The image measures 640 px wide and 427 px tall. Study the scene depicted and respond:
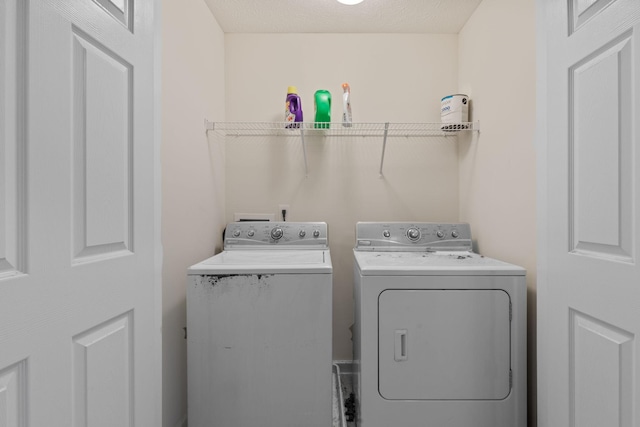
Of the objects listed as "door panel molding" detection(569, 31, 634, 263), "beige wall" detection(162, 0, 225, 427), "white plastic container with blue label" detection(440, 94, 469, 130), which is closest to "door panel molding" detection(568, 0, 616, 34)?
"door panel molding" detection(569, 31, 634, 263)

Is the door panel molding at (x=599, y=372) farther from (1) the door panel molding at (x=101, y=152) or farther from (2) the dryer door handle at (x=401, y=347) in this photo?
(1) the door panel molding at (x=101, y=152)

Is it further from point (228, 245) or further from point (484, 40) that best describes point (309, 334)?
point (484, 40)

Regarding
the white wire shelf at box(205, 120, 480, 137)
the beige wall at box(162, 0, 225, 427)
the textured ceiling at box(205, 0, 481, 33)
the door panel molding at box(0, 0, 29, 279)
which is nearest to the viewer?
the door panel molding at box(0, 0, 29, 279)

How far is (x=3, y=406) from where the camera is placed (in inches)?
24.0

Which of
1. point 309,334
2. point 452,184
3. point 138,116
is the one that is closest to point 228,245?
point 309,334

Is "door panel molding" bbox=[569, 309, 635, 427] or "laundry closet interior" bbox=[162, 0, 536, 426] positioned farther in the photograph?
"laundry closet interior" bbox=[162, 0, 536, 426]

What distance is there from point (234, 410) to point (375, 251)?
1188 mm

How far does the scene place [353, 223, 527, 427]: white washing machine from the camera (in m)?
1.41

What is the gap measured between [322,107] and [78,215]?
5.64ft

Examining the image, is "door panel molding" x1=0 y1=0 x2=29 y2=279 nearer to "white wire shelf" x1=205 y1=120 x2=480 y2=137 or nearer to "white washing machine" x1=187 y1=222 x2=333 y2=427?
"white washing machine" x1=187 y1=222 x2=333 y2=427

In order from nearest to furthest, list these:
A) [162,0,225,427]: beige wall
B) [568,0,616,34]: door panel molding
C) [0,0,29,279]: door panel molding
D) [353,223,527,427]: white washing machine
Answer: [0,0,29,279]: door panel molding → [568,0,616,34]: door panel molding → [353,223,527,427]: white washing machine → [162,0,225,427]: beige wall

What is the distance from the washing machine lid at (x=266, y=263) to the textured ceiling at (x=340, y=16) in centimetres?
162

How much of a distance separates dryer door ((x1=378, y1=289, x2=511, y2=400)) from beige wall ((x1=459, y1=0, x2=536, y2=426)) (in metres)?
0.22

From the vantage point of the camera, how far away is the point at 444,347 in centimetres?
142
